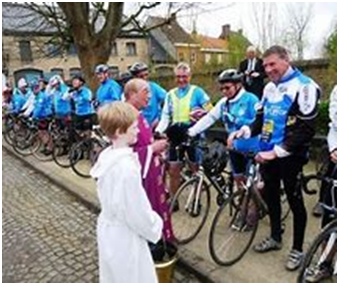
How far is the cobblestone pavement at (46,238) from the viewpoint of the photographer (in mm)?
4566

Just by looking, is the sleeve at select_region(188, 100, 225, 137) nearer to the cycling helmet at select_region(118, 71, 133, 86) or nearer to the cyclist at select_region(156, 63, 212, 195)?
the cyclist at select_region(156, 63, 212, 195)

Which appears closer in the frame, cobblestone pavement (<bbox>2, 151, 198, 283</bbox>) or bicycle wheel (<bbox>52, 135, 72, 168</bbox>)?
cobblestone pavement (<bbox>2, 151, 198, 283</bbox>)

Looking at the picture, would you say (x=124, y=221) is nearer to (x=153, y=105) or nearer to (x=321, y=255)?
(x=321, y=255)

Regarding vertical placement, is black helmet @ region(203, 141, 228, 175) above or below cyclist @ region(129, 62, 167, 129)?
below

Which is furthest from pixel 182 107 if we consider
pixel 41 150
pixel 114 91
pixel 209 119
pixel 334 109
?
pixel 41 150

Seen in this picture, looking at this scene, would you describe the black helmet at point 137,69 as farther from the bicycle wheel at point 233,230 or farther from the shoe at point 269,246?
the shoe at point 269,246

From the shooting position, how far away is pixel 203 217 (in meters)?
5.16

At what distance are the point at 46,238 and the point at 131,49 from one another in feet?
149

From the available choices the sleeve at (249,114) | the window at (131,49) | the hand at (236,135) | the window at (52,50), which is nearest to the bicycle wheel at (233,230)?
the hand at (236,135)

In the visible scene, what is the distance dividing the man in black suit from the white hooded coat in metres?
5.72

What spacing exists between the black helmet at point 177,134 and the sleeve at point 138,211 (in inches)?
104

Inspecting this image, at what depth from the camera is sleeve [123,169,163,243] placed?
107 inches

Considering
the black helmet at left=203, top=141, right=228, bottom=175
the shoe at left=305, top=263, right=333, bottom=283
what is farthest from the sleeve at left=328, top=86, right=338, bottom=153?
the black helmet at left=203, top=141, right=228, bottom=175

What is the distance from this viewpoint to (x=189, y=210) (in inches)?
203
